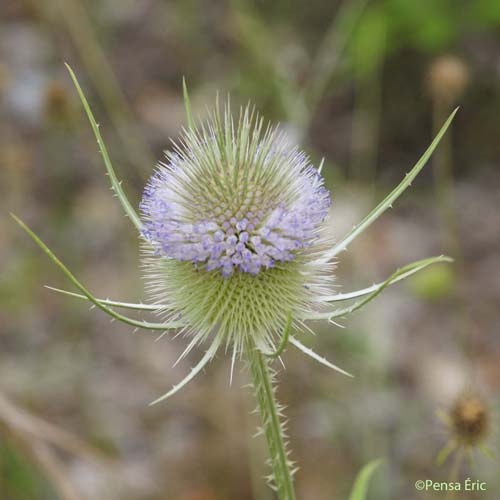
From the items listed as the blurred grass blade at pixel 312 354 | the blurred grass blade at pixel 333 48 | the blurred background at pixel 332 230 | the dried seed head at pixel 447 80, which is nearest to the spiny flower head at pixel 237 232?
the blurred grass blade at pixel 312 354

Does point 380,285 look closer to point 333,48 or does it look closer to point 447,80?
point 447,80

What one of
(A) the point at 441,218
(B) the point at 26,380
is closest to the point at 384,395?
(A) the point at 441,218

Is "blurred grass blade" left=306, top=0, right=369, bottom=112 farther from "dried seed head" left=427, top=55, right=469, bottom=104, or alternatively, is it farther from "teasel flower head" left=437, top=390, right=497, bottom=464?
"teasel flower head" left=437, top=390, right=497, bottom=464

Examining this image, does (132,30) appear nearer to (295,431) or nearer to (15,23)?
(15,23)

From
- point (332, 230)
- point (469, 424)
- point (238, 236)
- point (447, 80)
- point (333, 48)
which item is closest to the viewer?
point (238, 236)

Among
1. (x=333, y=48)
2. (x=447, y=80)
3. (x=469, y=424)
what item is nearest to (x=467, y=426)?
(x=469, y=424)
